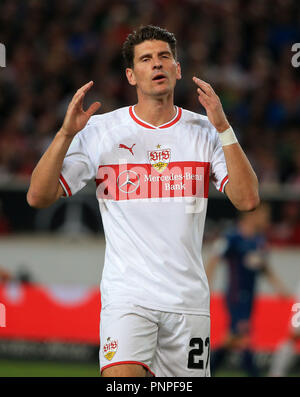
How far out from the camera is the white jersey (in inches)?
172

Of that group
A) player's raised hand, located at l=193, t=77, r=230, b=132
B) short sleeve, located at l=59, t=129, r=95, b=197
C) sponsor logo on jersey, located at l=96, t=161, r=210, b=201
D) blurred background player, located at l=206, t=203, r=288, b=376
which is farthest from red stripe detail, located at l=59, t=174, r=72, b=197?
blurred background player, located at l=206, t=203, r=288, b=376

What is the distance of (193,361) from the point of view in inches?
173

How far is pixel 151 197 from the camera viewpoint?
4.46 meters

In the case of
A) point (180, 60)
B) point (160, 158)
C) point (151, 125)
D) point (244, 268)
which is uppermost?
point (180, 60)

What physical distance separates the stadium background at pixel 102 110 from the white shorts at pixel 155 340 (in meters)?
5.26

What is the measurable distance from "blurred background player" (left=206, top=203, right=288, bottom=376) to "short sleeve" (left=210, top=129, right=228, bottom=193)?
14.1ft

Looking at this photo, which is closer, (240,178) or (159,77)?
(240,178)

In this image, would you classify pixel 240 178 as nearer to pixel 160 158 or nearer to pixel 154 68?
pixel 160 158

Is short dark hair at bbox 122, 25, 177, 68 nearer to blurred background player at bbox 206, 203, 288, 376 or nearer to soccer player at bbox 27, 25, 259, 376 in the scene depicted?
soccer player at bbox 27, 25, 259, 376

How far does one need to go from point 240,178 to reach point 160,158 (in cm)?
52

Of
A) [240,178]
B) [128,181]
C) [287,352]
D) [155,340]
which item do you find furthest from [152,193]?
[287,352]

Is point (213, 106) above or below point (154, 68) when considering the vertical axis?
below

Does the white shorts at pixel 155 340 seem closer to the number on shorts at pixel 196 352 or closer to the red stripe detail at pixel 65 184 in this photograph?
the number on shorts at pixel 196 352
